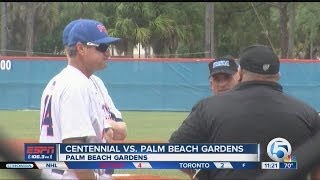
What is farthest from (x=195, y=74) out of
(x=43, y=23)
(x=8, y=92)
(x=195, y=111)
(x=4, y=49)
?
(x=43, y=23)

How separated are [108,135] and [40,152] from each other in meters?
0.70

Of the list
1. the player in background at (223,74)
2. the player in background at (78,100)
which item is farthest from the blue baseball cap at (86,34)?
the player in background at (223,74)

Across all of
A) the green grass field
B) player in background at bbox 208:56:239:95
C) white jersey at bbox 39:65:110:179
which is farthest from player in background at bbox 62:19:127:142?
the green grass field

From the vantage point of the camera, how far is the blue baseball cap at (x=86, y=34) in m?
3.34

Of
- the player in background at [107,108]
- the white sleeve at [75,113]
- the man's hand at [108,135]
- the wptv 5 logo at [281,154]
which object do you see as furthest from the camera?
the player in background at [107,108]

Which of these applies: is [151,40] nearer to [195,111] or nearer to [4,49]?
[4,49]

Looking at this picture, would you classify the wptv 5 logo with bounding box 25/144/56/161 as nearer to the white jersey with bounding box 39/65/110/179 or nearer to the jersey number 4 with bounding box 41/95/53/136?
the white jersey with bounding box 39/65/110/179

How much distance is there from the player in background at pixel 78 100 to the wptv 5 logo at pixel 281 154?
2.54ft

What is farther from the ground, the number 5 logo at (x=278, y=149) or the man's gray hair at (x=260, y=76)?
the man's gray hair at (x=260, y=76)

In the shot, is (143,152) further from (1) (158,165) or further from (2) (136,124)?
(2) (136,124)

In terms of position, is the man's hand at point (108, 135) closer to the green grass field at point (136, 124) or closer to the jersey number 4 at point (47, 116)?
the jersey number 4 at point (47, 116)

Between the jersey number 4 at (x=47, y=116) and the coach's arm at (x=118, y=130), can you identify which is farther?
the coach's arm at (x=118, y=130)

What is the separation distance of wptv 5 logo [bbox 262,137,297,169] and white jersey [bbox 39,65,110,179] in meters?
0.83

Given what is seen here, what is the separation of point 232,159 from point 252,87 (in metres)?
0.50
